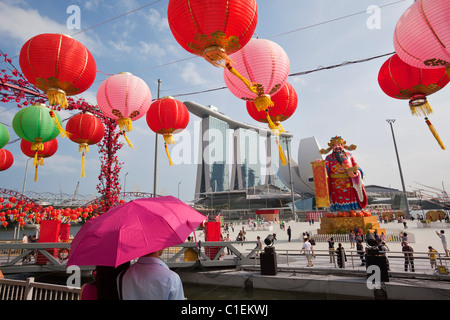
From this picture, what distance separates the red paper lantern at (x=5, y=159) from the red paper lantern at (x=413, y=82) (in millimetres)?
16044

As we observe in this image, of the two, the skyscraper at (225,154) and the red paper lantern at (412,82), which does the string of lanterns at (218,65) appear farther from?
the skyscraper at (225,154)

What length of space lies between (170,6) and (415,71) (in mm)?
6139

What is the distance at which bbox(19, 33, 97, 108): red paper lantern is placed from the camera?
5426 millimetres

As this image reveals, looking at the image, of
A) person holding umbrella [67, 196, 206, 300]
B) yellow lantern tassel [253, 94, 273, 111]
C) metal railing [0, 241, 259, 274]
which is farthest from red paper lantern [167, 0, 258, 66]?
metal railing [0, 241, 259, 274]

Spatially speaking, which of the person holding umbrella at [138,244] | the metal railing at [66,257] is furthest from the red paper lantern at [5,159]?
the person holding umbrella at [138,244]

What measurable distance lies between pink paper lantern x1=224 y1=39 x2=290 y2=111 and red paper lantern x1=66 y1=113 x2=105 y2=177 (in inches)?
224

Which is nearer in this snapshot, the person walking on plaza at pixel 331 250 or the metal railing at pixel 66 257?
the metal railing at pixel 66 257

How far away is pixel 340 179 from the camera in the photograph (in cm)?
2117

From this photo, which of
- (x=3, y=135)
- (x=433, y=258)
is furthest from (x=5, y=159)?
(x=433, y=258)

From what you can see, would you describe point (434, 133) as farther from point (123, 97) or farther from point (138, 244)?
point (123, 97)

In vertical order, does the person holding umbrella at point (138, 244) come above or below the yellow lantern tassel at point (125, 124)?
below

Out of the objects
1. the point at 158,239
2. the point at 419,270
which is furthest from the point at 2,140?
the point at 419,270

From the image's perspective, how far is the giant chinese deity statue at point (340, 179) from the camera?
2020cm

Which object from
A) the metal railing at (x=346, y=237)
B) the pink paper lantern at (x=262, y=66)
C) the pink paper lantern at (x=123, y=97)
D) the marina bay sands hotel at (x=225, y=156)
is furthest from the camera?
the marina bay sands hotel at (x=225, y=156)
